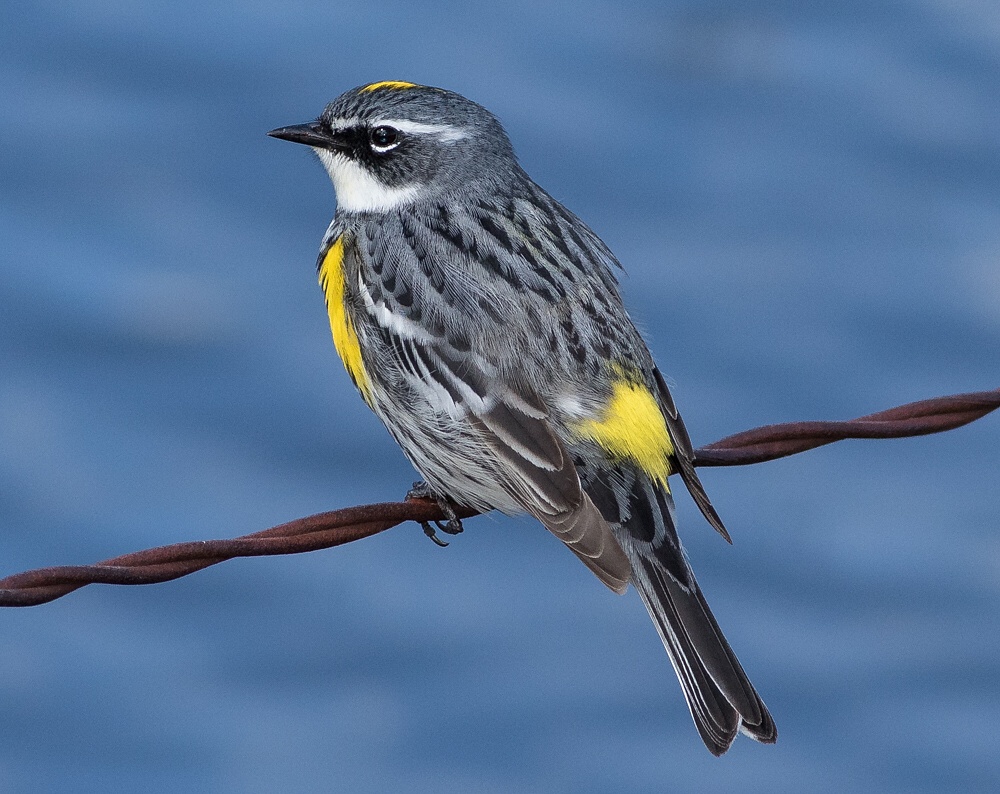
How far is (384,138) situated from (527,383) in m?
1.95

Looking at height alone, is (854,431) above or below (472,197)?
below

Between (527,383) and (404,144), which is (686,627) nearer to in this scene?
(527,383)

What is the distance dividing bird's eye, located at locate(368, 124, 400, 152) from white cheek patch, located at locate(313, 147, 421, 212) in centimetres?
15

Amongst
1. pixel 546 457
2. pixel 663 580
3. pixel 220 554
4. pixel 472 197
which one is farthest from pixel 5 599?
pixel 472 197

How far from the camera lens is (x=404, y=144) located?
7.17m

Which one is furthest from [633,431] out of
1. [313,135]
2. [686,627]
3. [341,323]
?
[313,135]

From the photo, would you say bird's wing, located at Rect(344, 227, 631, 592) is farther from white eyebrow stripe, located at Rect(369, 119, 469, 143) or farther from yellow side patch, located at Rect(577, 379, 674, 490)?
white eyebrow stripe, located at Rect(369, 119, 469, 143)

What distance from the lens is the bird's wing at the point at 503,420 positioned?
18.6 feet

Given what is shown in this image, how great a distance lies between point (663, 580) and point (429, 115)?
9.27 ft

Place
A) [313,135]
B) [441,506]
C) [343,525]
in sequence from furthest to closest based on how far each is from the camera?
[313,135]
[441,506]
[343,525]

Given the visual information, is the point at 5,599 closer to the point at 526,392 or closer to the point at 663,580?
the point at 526,392

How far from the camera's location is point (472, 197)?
705cm

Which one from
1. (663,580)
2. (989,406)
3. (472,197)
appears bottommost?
(663,580)

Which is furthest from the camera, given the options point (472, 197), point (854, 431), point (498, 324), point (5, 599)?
point (472, 197)
